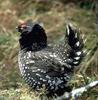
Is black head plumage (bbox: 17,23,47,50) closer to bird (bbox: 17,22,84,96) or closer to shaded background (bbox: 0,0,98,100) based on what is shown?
bird (bbox: 17,22,84,96)

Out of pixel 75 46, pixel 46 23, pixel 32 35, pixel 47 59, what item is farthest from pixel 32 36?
pixel 46 23

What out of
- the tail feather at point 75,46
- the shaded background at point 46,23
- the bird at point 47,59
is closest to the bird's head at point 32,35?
the bird at point 47,59

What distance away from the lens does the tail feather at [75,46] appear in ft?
21.9

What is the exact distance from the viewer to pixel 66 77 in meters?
6.60

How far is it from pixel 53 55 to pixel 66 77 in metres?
0.30

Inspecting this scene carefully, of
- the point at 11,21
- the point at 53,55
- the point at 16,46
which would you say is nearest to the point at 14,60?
the point at 16,46

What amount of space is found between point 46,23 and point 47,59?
13.5 feet

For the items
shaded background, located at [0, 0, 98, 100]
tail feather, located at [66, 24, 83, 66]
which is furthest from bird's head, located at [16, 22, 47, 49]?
shaded background, located at [0, 0, 98, 100]

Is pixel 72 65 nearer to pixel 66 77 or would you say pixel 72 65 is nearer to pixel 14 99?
pixel 66 77

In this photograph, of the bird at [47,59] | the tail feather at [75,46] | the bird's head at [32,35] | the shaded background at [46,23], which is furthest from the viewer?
the shaded background at [46,23]

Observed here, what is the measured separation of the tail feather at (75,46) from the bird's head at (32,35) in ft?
1.06

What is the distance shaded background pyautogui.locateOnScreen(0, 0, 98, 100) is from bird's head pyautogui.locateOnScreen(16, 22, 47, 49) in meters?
0.70

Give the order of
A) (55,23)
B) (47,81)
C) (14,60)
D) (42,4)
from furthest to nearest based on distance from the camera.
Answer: (42,4) < (55,23) < (14,60) < (47,81)

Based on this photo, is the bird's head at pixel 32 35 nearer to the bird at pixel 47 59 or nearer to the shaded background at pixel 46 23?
the bird at pixel 47 59
